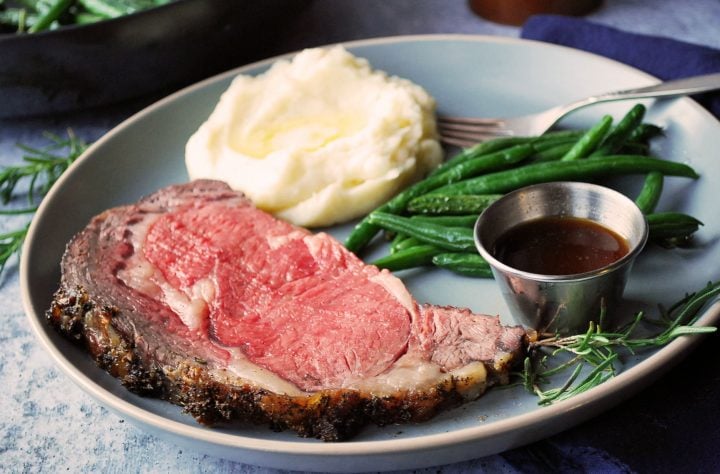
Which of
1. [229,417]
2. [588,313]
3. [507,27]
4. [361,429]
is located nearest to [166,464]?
[229,417]

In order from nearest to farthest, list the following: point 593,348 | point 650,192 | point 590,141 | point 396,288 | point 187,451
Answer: point 593,348
point 187,451
point 396,288
point 650,192
point 590,141

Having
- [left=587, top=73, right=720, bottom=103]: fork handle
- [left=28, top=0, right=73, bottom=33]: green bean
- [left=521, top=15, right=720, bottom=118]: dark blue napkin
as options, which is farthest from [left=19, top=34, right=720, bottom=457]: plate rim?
[left=28, top=0, right=73, bottom=33]: green bean

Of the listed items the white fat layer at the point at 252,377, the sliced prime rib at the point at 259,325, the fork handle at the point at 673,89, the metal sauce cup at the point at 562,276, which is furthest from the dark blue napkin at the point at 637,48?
the white fat layer at the point at 252,377

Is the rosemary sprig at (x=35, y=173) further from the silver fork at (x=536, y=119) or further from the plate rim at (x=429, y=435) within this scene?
the silver fork at (x=536, y=119)

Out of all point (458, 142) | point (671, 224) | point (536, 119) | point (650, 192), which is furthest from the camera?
point (458, 142)

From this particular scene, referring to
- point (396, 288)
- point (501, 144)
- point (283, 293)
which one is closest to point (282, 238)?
point (283, 293)

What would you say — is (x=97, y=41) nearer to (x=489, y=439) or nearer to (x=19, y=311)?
(x=19, y=311)

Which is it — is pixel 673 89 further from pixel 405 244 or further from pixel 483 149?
pixel 405 244

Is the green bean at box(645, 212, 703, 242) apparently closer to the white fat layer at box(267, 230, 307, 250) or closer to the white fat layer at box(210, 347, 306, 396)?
the white fat layer at box(267, 230, 307, 250)
